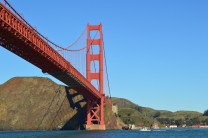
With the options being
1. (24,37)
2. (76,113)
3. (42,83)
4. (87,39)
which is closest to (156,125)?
(42,83)

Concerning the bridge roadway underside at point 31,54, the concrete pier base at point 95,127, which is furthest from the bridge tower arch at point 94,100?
the bridge roadway underside at point 31,54

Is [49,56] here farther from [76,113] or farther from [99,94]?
[76,113]

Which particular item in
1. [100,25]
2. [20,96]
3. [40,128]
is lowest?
[40,128]

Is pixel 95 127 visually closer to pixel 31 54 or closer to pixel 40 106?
pixel 40 106

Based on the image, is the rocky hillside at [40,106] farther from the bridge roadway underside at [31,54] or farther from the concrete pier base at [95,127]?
the bridge roadway underside at [31,54]

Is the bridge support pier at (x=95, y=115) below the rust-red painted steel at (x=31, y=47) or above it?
below

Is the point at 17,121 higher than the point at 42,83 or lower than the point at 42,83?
lower
